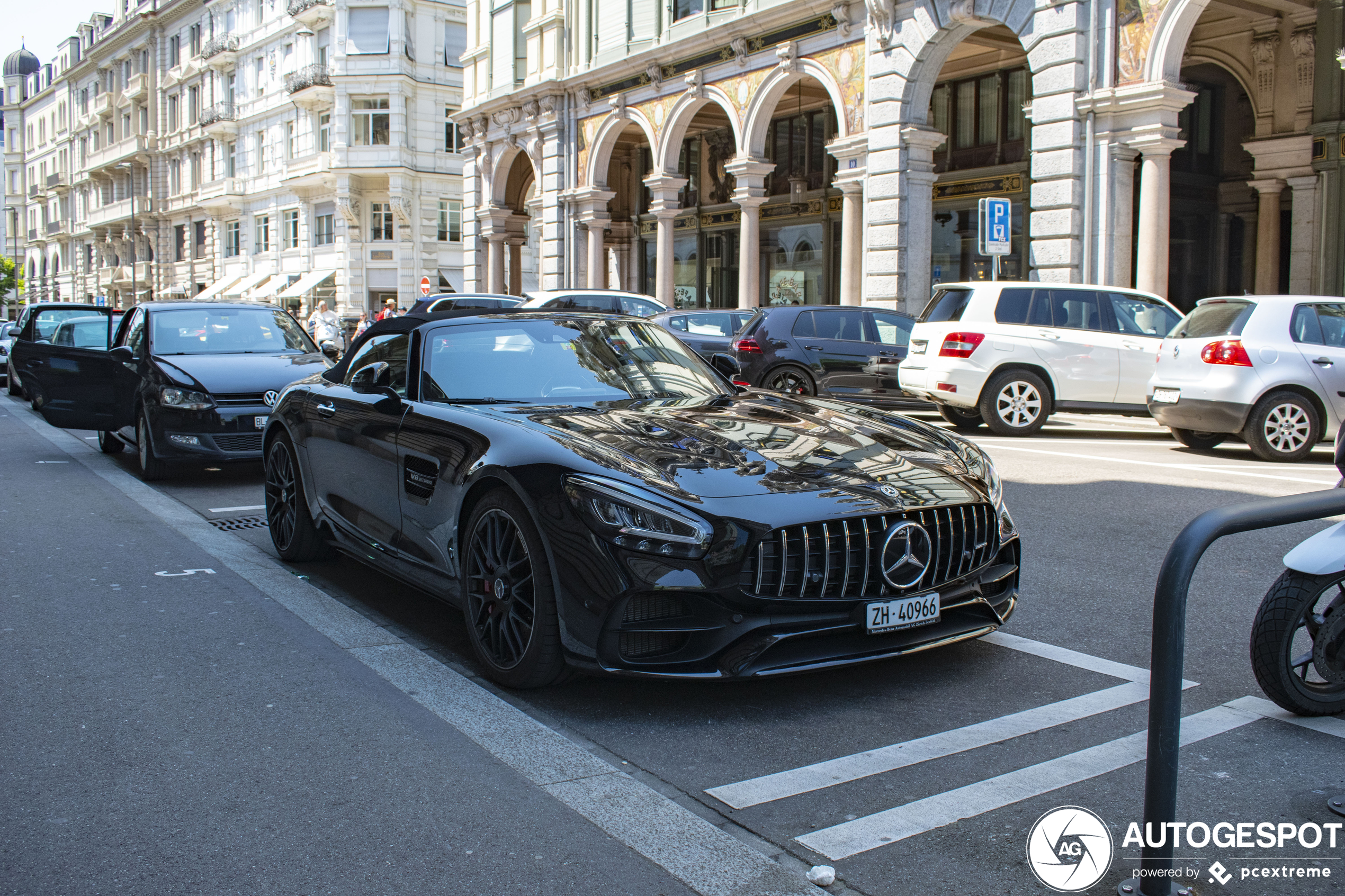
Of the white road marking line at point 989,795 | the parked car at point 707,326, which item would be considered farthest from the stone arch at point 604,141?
the white road marking line at point 989,795

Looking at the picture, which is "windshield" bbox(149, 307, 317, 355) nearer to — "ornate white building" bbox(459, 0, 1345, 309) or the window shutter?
"ornate white building" bbox(459, 0, 1345, 309)

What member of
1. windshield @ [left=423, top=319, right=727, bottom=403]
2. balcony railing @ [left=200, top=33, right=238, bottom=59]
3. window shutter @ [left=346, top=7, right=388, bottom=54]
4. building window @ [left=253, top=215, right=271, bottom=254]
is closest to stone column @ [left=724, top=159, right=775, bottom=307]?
windshield @ [left=423, top=319, right=727, bottom=403]

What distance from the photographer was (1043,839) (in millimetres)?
3047

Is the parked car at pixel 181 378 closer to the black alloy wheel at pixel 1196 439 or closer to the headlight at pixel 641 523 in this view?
the headlight at pixel 641 523

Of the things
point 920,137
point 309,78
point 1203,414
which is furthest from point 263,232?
point 1203,414

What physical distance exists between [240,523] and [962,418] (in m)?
9.46

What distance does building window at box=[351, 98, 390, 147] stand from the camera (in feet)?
162

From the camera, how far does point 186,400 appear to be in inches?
382

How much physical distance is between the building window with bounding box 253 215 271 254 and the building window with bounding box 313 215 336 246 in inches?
212

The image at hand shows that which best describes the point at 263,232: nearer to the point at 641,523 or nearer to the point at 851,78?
the point at 851,78

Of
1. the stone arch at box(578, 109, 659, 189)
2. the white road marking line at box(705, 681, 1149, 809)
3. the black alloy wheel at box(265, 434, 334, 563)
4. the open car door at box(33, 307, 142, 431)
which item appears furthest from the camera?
the stone arch at box(578, 109, 659, 189)

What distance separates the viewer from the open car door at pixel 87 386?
35.6 ft

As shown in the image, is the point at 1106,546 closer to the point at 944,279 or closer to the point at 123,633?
the point at 123,633

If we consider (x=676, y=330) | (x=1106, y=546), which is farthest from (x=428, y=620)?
(x=676, y=330)
